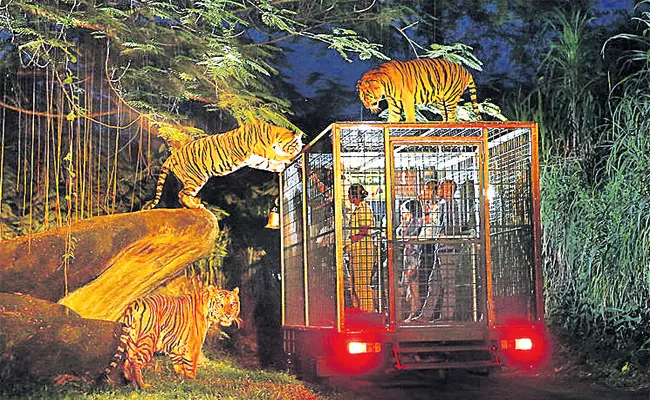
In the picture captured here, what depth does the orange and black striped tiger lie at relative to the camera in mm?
7953

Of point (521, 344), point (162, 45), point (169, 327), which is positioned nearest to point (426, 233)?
point (521, 344)

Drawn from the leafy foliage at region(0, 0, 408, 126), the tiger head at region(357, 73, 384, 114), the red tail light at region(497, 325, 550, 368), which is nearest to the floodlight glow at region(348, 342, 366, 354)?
the red tail light at region(497, 325, 550, 368)

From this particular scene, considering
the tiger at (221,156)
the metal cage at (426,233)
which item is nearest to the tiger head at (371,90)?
the metal cage at (426,233)

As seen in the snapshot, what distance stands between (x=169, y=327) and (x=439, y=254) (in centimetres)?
303

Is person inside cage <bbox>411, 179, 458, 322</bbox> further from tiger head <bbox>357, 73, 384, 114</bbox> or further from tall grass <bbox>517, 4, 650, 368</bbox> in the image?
tall grass <bbox>517, 4, 650, 368</bbox>

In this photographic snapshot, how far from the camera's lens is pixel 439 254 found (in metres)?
7.09

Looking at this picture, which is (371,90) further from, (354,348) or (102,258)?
(102,258)

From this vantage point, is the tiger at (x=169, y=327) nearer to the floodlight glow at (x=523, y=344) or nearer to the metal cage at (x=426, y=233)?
the metal cage at (x=426, y=233)

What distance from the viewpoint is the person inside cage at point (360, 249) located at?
736cm

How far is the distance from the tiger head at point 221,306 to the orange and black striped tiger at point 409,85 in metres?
2.71

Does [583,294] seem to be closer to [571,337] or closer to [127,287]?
[571,337]

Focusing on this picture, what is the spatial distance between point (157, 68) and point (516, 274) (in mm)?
3866

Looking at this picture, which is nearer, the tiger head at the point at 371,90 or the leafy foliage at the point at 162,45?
the leafy foliage at the point at 162,45

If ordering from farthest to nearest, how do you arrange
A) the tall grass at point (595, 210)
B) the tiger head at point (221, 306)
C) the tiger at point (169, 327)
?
the tiger head at point (221, 306)
the tiger at point (169, 327)
the tall grass at point (595, 210)
